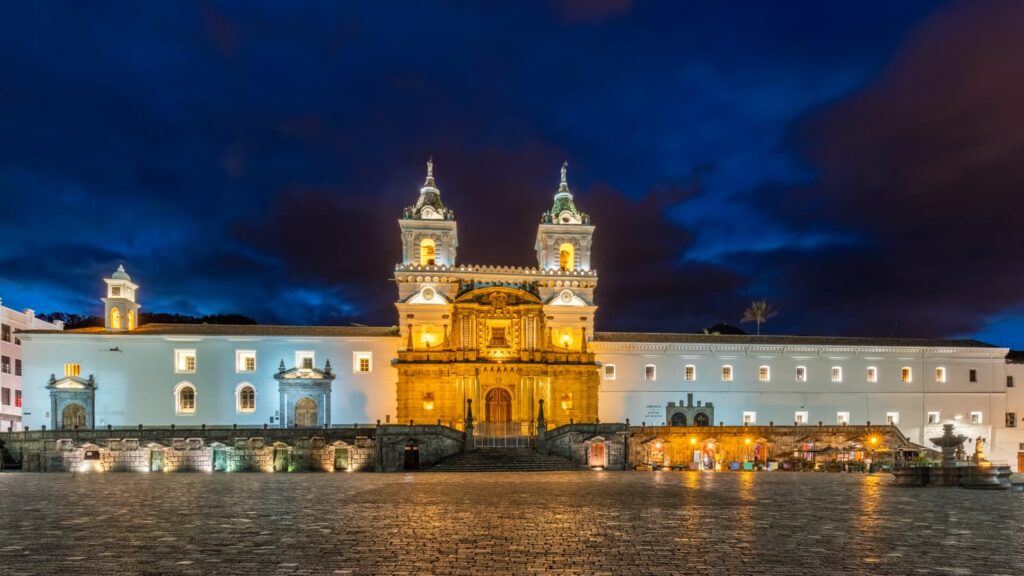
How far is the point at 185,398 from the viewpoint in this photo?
57.3m

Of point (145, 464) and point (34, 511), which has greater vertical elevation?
point (34, 511)

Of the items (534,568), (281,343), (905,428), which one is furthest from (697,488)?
(905,428)

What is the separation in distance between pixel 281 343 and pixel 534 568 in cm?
5151

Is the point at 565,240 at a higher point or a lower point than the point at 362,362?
higher

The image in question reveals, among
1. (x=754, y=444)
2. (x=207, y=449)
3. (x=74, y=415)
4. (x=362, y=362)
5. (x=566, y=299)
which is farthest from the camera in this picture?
(x=566, y=299)

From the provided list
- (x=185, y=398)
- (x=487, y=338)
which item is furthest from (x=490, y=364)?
(x=185, y=398)

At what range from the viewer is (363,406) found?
5847cm

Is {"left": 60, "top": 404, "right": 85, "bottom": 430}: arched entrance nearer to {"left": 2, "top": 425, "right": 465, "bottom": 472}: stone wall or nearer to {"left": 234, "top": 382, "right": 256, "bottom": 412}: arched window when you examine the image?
{"left": 2, "top": 425, "right": 465, "bottom": 472}: stone wall

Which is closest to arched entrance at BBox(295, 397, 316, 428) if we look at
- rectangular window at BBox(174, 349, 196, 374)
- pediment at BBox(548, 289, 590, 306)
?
rectangular window at BBox(174, 349, 196, 374)

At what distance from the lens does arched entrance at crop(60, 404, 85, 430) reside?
5509cm

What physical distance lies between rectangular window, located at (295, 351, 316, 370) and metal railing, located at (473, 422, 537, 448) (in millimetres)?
15126

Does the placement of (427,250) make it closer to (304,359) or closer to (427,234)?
(427,234)

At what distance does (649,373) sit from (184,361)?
130 feet

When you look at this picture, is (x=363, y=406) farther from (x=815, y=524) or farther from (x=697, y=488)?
(x=815, y=524)
